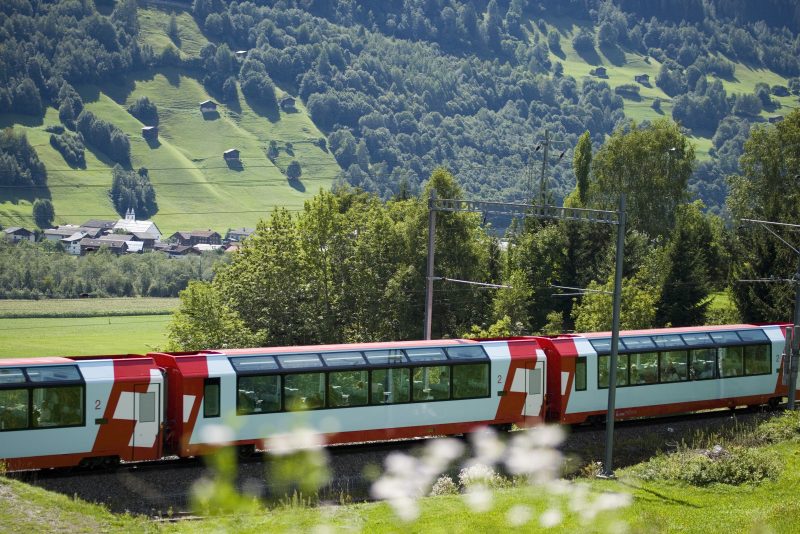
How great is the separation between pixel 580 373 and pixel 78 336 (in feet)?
249

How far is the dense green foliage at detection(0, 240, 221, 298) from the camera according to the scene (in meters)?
114

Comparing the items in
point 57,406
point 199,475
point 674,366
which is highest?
point 57,406

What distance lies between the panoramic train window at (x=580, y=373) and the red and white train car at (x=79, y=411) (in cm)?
1353

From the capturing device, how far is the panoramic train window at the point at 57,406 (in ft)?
77.9

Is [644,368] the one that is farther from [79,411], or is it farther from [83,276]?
[83,276]

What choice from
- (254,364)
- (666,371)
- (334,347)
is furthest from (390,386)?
(666,371)

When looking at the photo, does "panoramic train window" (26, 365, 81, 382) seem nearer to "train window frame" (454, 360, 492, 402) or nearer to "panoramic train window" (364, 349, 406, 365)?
"panoramic train window" (364, 349, 406, 365)

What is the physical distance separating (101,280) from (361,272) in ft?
210

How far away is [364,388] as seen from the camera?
93.1 feet

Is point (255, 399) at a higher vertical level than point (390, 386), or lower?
higher

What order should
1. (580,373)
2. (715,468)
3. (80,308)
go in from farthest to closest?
(80,308), (580,373), (715,468)

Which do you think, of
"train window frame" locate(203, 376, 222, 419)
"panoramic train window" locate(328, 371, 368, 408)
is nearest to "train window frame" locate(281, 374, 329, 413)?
"panoramic train window" locate(328, 371, 368, 408)

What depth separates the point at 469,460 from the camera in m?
27.7

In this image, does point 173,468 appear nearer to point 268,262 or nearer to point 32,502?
point 32,502
